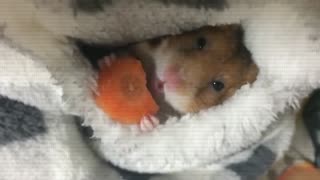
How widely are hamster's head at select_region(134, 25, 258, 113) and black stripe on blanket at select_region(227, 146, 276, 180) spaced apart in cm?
10

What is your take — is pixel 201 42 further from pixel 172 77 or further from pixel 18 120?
pixel 18 120

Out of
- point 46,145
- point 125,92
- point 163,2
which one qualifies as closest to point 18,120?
point 46,145

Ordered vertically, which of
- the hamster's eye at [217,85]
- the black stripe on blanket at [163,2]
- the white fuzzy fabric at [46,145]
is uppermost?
the black stripe on blanket at [163,2]

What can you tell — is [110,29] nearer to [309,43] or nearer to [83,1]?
[83,1]

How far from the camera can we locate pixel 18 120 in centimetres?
97

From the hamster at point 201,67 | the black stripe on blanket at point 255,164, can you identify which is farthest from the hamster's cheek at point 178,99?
the black stripe on blanket at point 255,164

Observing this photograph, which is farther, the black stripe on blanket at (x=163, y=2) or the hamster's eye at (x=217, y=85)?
the hamster's eye at (x=217, y=85)

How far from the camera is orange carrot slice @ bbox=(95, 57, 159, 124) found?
3.26ft

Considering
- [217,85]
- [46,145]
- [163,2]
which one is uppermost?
[163,2]

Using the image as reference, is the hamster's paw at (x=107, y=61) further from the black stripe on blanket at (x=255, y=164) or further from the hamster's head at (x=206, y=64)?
the black stripe on blanket at (x=255, y=164)

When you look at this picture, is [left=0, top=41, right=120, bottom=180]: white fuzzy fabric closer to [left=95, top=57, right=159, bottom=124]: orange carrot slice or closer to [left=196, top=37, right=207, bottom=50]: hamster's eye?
[left=95, top=57, right=159, bottom=124]: orange carrot slice

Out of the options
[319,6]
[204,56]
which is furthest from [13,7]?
[319,6]

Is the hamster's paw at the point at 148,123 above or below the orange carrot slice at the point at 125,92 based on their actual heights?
below

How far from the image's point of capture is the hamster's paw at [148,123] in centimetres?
102
